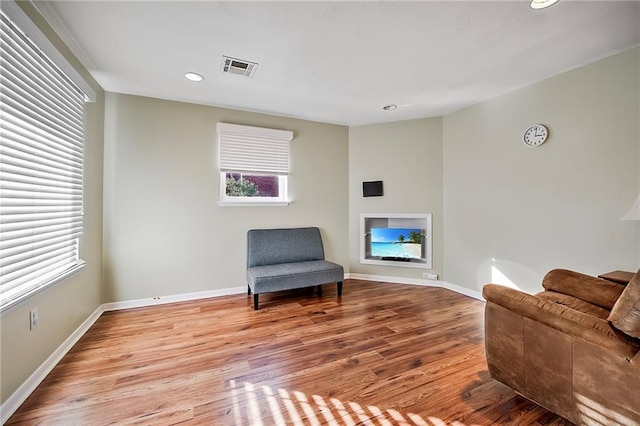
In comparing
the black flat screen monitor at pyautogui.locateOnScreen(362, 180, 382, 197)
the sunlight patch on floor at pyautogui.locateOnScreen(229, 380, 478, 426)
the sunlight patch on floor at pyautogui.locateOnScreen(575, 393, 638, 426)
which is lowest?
the sunlight patch on floor at pyautogui.locateOnScreen(229, 380, 478, 426)

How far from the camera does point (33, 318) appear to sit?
1691 millimetres

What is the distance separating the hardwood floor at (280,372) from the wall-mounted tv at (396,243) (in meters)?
1.14

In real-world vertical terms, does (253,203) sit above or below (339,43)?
below

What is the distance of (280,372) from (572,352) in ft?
5.54

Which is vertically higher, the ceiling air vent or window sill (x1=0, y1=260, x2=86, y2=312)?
the ceiling air vent

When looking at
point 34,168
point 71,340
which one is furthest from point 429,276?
point 34,168

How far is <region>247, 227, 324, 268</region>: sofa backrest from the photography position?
3428 millimetres

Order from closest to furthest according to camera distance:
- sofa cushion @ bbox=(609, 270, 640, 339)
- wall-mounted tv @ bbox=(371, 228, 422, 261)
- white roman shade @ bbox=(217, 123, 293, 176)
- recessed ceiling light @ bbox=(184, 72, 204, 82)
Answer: sofa cushion @ bbox=(609, 270, 640, 339), recessed ceiling light @ bbox=(184, 72, 204, 82), white roman shade @ bbox=(217, 123, 293, 176), wall-mounted tv @ bbox=(371, 228, 422, 261)

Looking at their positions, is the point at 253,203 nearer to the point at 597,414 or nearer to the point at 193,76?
the point at 193,76

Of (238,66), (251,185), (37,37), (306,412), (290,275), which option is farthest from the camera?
(251,185)

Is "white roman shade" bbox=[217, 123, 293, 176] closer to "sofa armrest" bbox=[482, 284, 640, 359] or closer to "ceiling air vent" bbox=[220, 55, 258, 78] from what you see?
"ceiling air vent" bbox=[220, 55, 258, 78]

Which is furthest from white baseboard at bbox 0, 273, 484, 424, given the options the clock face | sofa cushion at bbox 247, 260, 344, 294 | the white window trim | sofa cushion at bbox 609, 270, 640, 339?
sofa cushion at bbox 609, 270, 640, 339

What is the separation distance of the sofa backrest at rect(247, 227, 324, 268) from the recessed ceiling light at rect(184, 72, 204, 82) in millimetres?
1812

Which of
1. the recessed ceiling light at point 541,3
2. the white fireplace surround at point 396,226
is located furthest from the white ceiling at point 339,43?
the white fireplace surround at point 396,226
